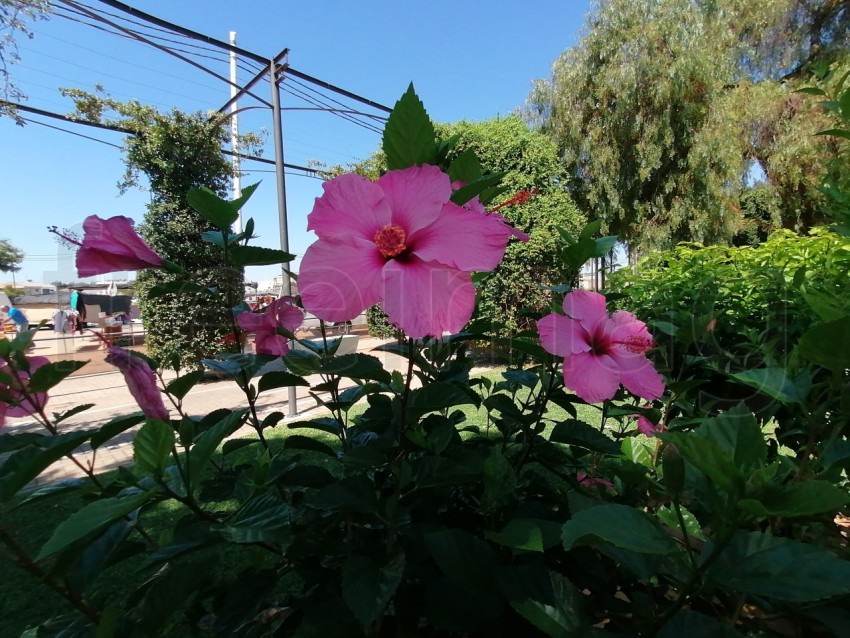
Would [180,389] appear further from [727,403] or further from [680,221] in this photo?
[680,221]

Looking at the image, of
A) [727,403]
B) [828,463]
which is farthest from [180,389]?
[727,403]

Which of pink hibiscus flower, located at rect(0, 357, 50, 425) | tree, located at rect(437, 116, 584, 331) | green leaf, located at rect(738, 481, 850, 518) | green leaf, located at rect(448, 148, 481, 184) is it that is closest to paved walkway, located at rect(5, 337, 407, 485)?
tree, located at rect(437, 116, 584, 331)

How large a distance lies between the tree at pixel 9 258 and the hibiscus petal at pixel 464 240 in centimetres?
5323

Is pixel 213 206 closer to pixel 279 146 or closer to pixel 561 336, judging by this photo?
pixel 561 336

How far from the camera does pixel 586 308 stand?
84cm

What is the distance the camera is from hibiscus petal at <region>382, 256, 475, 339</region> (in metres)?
0.55

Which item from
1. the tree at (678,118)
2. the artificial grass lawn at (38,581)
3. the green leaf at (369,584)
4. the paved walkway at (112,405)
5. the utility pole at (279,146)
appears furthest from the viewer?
the tree at (678,118)

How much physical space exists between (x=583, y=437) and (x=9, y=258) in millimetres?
56058

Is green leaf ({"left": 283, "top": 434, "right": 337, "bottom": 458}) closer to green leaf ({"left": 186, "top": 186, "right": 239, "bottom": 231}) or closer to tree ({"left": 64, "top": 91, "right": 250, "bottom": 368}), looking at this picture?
green leaf ({"left": 186, "top": 186, "right": 239, "bottom": 231})

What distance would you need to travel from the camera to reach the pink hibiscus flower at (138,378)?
0.75 metres

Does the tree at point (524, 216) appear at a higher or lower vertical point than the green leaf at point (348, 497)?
higher

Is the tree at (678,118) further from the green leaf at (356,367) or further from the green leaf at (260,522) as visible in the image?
the green leaf at (260,522)

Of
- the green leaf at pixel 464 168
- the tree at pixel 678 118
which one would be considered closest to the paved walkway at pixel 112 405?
the green leaf at pixel 464 168

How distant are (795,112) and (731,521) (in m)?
14.6
